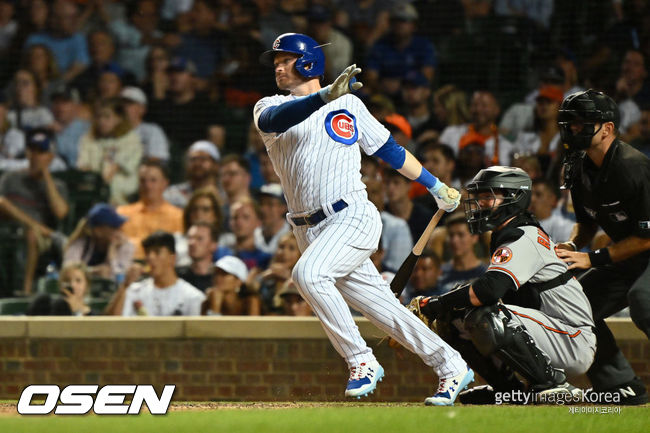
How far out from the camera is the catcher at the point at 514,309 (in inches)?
195

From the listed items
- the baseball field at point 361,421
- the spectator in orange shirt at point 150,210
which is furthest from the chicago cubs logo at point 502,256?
the spectator in orange shirt at point 150,210

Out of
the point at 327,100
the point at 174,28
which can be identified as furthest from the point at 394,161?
the point at 174,28

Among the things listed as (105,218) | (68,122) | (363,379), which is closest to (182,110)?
(68,122)

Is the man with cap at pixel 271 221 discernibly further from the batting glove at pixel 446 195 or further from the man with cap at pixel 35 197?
the batting glove at pixel 446 195

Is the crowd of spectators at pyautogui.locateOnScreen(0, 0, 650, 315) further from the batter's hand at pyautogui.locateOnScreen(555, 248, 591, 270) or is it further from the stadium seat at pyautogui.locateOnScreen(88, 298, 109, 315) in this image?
the batter's hand at pyautogui.locateOnScreen(555, 248, 591, 270)

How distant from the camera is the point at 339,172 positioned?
16.0 ft

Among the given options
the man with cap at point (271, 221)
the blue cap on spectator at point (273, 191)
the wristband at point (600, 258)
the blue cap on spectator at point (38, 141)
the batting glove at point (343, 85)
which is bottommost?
the man with cap at point (271, 221)

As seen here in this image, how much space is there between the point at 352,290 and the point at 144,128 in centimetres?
517

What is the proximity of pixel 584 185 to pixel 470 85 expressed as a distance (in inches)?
156

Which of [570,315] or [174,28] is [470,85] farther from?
[570,315]

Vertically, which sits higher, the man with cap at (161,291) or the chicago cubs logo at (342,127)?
the chicago cubs logo at (342,127)

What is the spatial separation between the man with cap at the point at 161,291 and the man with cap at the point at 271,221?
74cm

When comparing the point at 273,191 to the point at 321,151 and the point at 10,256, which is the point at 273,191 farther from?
the point at 321,151

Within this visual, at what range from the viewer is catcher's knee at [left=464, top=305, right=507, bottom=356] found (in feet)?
16.1
